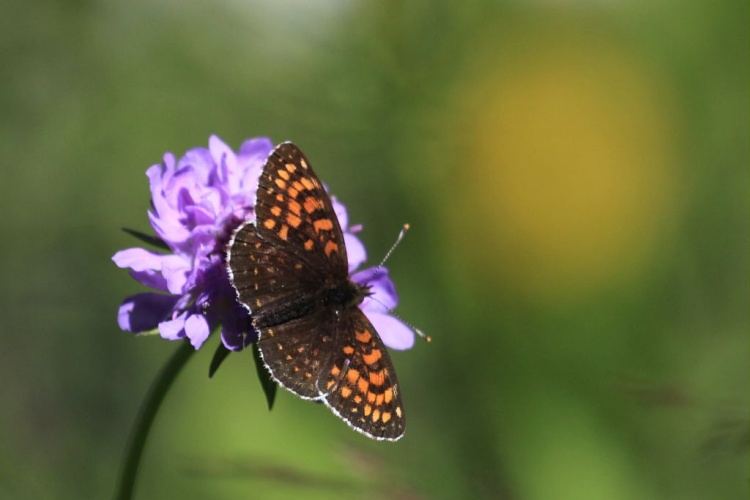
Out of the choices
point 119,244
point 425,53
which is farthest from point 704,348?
point 119,244

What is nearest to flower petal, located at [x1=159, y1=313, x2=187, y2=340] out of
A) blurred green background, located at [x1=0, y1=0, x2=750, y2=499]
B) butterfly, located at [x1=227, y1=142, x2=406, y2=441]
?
butterfly, located at [x1=227, y1=142, x2=406, y2=441]

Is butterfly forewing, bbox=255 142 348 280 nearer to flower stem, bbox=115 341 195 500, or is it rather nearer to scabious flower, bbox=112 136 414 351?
scabious flower, bbox=112 136 414 351

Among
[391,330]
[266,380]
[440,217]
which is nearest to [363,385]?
[266,380]

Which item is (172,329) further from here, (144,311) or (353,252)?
(353,252)

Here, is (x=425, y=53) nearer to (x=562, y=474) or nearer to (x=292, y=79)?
(x=292, y=79)

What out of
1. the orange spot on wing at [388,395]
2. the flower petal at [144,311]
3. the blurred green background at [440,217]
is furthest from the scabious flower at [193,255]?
the blurred green background at [440,217]
